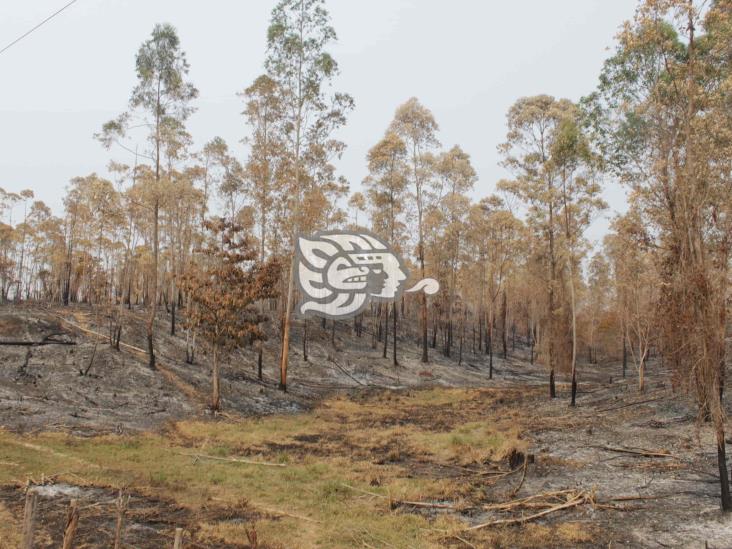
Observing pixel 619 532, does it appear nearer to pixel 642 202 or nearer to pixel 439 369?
pixel 642 202

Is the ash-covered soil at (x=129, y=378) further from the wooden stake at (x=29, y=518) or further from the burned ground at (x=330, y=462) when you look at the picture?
the wooden stake at (x=29, y=518)

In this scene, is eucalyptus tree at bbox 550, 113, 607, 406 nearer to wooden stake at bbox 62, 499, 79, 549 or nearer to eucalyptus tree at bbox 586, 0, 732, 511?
eucalyptus tree at bbox 586, 0, 732, 511

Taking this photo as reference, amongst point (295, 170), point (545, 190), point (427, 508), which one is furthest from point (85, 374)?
point (545, 190)

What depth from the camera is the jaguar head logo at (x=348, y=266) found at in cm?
2839

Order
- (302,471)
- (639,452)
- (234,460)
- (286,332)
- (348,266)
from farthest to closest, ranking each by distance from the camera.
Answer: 1. (348,266)
2. (286,332)
3. (234,460)
4. (639,452)
5. (302,471)

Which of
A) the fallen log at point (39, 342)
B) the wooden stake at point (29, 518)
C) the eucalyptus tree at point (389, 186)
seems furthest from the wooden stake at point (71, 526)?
the eucalyptus tree at point (389, 186)

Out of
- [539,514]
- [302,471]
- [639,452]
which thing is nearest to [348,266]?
[302,471]

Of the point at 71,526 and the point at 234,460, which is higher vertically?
the point at 71,526

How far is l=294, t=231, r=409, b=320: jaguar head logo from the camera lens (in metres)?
28.4

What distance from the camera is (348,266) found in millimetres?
31203

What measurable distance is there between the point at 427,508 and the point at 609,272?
4891 cm

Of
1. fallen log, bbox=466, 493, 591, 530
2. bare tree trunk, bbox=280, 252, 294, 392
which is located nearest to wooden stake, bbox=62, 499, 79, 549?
fallen log, bbox=466, 493, 591, 530

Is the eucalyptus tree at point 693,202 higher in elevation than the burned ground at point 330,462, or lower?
higher

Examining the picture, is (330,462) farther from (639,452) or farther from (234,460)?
(639,452)
